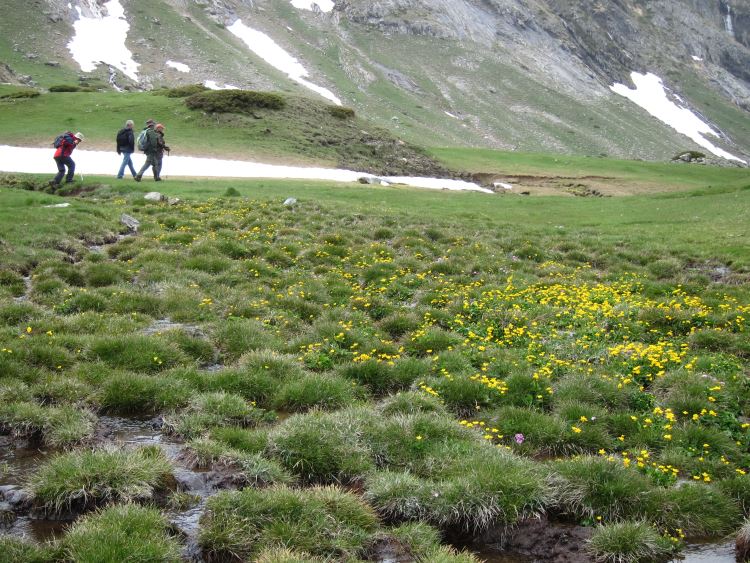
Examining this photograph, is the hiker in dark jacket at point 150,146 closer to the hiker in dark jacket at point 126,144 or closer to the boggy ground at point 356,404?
the hiker in dark jacket at point 126,144

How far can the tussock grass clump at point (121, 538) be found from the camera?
5.80 meters

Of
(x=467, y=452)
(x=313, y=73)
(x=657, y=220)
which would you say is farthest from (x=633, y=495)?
(x=313, y=73)

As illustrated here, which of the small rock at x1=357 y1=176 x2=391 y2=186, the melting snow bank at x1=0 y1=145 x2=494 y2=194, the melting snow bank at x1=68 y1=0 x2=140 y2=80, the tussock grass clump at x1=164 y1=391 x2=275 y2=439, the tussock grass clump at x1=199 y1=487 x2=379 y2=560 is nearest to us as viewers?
the tussock grass clump at x1=199 y1=487 x2=379 y2=560

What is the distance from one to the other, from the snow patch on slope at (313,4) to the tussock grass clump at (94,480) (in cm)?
19134

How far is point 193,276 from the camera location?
644 inches

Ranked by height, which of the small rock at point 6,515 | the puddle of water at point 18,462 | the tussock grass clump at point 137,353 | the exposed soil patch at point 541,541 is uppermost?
the tussock grass clump at point 137,353

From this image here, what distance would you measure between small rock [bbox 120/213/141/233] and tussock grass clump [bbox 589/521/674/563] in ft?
62.0

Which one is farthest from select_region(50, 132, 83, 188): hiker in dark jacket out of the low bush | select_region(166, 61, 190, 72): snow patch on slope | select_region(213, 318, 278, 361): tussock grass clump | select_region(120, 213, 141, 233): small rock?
select_region(166, 61, 190, 72): snow patch on slope

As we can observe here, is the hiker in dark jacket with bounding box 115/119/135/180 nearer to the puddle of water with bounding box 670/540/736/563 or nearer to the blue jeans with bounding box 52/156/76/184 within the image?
the blue jeans with bounding box 52/156/76/184

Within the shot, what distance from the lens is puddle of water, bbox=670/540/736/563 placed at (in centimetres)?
670

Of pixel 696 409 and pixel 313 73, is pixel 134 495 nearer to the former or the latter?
pixel 696 409

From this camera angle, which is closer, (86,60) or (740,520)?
(740,520)

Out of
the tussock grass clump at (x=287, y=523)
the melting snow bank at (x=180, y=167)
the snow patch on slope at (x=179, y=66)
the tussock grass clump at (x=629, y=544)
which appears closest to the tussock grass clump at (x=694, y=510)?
the tussock grass clump at (x=629, y=544)

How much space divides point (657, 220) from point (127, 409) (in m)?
29.2
